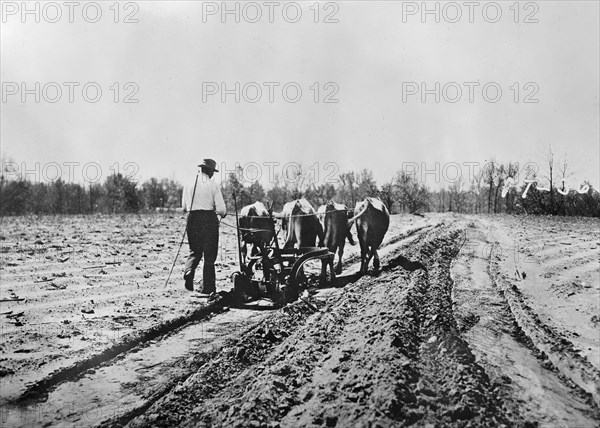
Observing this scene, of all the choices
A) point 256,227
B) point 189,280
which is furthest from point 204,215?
point 256,227

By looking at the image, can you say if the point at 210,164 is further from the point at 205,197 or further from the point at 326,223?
the point at 326,223

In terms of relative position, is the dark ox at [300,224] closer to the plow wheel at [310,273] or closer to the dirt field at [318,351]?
the plow wheel at [310,273]

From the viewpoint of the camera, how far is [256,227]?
29.2 feet

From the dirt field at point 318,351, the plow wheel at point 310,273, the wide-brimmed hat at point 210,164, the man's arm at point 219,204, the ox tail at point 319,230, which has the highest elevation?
the wide-brimmed hat at point 210,164

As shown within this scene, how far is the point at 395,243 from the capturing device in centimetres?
1634

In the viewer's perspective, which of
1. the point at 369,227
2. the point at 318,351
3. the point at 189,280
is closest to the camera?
the point at 318,351

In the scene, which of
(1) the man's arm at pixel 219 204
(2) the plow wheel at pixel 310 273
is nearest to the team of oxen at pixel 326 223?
(2) the plow wheel at pixel 310 273

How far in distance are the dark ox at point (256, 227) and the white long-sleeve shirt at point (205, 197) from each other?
0.62 meters

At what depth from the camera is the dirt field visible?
11.1ft

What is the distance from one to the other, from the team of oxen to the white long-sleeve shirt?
1174 mm

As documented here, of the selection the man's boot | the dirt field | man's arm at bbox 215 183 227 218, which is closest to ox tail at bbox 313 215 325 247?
the dirt field

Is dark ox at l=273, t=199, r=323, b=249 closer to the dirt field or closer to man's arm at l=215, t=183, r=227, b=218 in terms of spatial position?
the dirt field

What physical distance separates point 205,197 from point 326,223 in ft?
10.7

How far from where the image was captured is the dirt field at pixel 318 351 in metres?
3.39
